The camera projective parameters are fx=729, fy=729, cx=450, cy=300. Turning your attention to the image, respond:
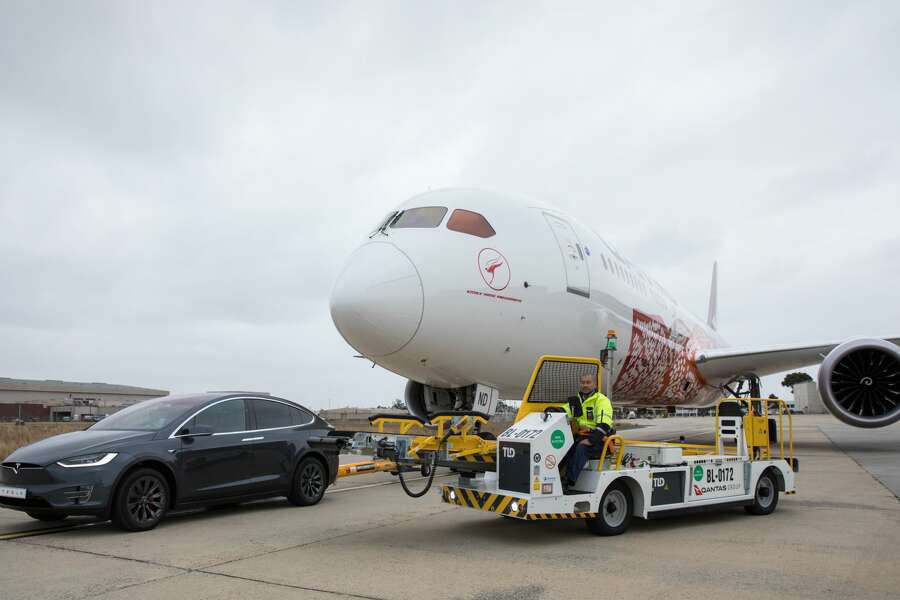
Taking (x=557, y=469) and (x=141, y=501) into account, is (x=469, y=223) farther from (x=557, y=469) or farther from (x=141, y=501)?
(x=141, y=501)

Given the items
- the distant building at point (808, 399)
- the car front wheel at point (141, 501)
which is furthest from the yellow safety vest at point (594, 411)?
the distant building at point (808, 399)

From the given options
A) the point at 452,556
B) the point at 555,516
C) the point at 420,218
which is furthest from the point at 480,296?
the point at 452,556

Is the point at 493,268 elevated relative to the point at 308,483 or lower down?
elevated

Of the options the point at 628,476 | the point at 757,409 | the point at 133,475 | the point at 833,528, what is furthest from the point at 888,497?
the point at 133,475

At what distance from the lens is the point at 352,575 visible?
515 cm

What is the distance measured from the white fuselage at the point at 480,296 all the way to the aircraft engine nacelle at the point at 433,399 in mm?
307

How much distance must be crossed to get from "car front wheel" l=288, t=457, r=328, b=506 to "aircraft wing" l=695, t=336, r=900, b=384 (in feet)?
36.8

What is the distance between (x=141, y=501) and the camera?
7.22 m

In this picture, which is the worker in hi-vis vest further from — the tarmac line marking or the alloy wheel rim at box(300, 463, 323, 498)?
the tarmac line marking

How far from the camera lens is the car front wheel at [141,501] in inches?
276

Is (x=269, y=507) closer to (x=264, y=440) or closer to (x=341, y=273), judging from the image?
(x=264, y=440)

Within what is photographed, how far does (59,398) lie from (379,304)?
7466 cm

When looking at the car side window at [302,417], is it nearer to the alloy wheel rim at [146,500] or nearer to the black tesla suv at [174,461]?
the black tesla suv at [174,461]

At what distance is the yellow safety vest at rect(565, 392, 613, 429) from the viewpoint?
6742 mm
